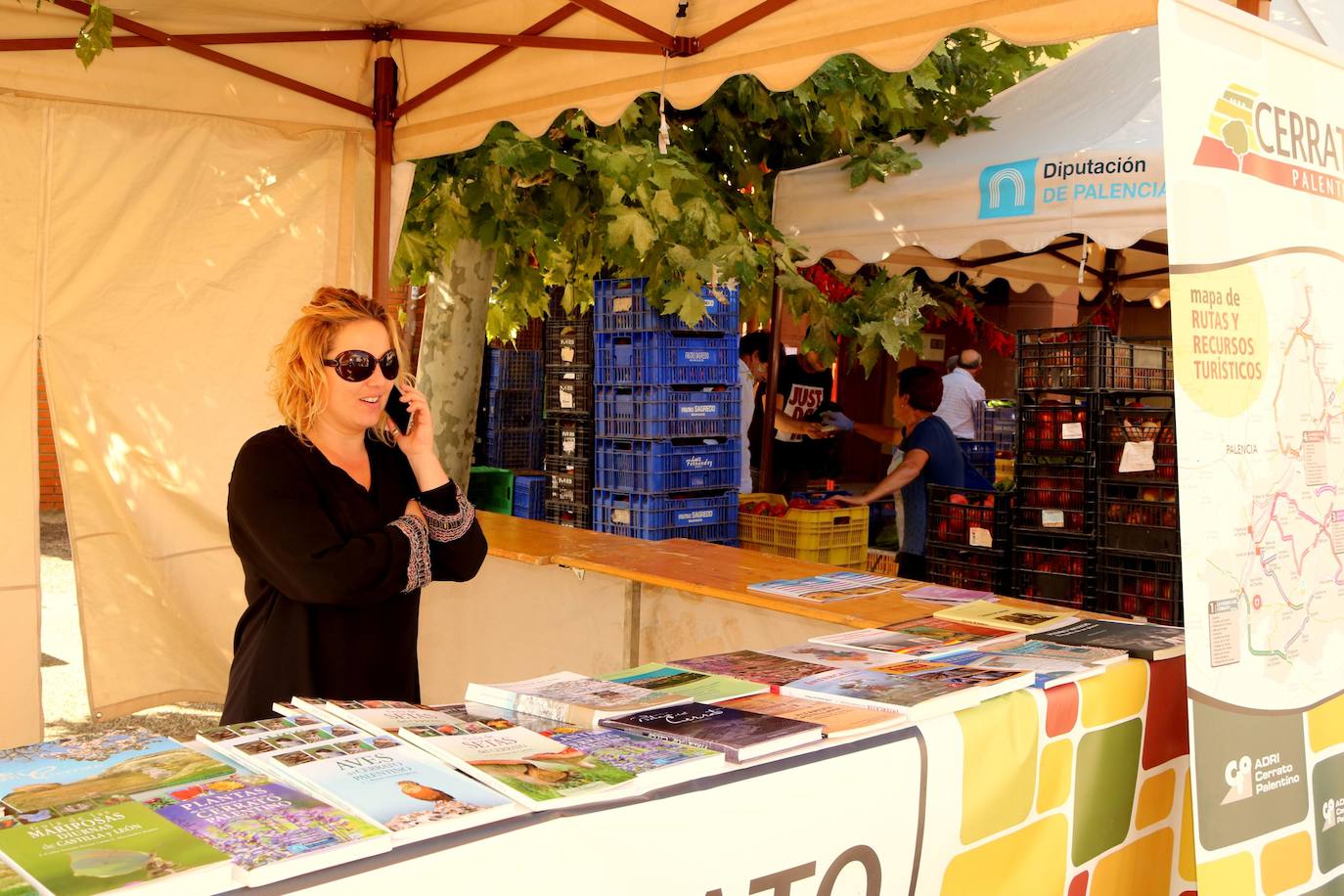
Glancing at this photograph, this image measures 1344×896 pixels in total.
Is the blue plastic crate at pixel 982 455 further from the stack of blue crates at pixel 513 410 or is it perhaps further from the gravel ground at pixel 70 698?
the gravel ground at pixel 70 698

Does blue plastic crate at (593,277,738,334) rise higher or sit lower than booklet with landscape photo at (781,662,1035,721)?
higher

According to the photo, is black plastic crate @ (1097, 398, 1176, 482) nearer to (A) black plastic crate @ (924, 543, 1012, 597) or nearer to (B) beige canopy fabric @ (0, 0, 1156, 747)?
(A) black plastic crate @ (924, 543, 1012, 597)

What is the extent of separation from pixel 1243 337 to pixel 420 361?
211 inches

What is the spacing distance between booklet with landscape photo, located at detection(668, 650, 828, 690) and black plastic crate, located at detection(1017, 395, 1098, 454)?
136 inches

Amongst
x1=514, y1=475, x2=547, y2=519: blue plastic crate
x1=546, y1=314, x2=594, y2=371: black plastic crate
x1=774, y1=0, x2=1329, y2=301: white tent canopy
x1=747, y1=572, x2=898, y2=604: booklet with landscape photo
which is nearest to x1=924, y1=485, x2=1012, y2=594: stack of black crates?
x1=774, y1=0, x2=1329, y2=301: white tent canopy

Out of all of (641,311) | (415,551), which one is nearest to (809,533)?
(641,311)

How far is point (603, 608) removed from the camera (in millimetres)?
4355

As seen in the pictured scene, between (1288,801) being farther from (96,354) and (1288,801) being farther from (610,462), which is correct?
(610,462)

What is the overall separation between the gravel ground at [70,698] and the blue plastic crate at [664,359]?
8.98 ft

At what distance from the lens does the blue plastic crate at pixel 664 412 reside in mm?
6250

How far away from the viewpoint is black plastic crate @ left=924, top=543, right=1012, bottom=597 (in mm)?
6004

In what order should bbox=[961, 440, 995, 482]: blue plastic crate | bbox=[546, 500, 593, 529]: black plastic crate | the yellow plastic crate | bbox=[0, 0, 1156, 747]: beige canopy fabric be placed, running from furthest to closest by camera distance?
bbox=[961, 440, 995, 482]: blue plastic crate, bbox=[546, 500, 593, 529]: black plastic crate, the yellow plastic crate, bbox=[0, 0, 1156, 747]: beige canopy fabric

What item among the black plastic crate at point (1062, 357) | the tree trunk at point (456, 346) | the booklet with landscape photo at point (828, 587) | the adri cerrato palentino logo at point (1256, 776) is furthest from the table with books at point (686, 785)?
the tree trunk at point (456, 346)

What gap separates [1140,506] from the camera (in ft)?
16.9
